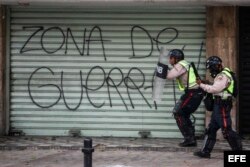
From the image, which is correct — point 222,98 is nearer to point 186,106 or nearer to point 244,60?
point 186,106

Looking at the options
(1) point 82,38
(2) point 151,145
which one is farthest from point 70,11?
(2) point 151,145

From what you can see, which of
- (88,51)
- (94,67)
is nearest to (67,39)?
(88,51)

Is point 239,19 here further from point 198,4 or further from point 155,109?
point 155,109

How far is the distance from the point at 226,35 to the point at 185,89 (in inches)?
60.3

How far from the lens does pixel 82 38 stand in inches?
481

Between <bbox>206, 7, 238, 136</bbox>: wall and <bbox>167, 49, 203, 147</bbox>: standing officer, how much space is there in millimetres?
1072

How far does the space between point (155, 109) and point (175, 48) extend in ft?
4.23

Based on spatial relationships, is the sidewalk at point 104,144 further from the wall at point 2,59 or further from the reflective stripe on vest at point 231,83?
the reflective stripe on vest at point 231,83

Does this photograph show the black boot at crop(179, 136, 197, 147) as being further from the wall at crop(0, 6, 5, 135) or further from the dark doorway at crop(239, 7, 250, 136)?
the wall at crop(0, 6, 5, 135)

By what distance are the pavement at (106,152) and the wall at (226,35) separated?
1.57m

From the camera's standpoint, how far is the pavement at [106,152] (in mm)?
9859

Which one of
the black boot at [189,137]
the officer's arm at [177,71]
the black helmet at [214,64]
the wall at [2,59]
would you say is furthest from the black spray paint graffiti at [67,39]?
the black helmet at [214,64]

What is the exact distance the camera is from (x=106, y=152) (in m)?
10.9

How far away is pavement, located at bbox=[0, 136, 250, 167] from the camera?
32.3 feet
